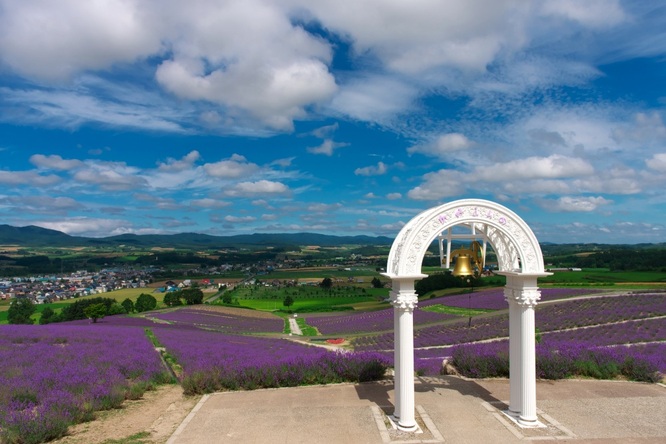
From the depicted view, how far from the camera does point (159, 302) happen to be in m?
66.9

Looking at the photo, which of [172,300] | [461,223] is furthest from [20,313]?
[461,223]

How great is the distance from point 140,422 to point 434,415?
612cm

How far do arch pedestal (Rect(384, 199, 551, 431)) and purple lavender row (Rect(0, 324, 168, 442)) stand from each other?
6.42m

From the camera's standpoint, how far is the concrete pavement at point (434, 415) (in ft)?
25.3

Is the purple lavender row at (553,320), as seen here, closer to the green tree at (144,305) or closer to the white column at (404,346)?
the white column at (404,346)

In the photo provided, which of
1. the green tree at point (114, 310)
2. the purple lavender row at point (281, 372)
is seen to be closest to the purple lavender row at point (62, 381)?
the purple lavender row at point (281, 372)

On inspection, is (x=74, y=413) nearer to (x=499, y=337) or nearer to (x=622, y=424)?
(x=622, y=424)

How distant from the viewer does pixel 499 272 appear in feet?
29.6

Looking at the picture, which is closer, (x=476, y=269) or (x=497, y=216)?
(x=497, y=216)

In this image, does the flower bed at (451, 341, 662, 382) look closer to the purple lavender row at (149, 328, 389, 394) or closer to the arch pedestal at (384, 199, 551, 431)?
the purple lavender row at (149, 328, 389, 394)

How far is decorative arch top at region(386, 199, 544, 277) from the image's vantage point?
834 centimetres

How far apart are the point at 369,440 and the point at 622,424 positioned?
493 centimetres

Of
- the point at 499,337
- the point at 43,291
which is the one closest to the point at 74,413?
the point at 499,337

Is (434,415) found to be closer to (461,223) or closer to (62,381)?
(461,223)
